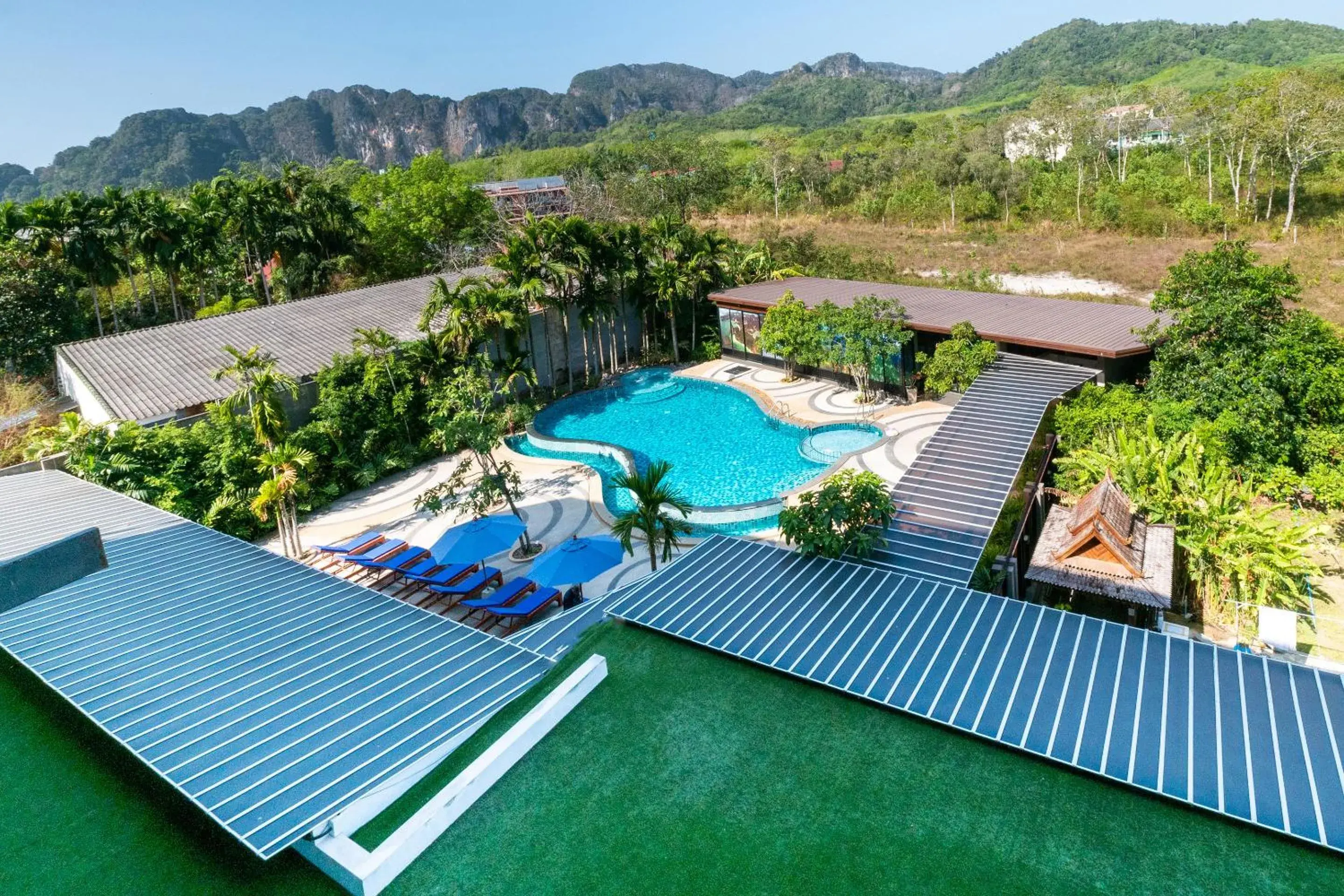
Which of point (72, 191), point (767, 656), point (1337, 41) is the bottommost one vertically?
point (767, 656)

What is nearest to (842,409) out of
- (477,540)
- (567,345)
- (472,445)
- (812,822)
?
(567,345)

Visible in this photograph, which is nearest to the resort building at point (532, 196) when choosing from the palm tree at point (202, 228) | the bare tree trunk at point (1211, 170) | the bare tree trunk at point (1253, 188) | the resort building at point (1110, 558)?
the palm tree at point (202, 228)

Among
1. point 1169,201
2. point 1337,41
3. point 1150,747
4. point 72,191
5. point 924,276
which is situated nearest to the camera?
point 1150,747

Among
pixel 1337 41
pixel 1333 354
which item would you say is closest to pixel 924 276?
pixel 1333 354

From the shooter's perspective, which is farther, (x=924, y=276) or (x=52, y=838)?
(x=924, y=276)

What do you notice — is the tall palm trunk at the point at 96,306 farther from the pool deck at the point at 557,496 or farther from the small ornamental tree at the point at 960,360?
the small ornamental tree at the point at 960,360

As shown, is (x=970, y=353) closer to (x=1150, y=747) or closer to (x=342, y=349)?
(x=1150, y=747)

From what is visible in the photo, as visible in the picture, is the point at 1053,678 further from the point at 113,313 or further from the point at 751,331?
the point at 113,313
